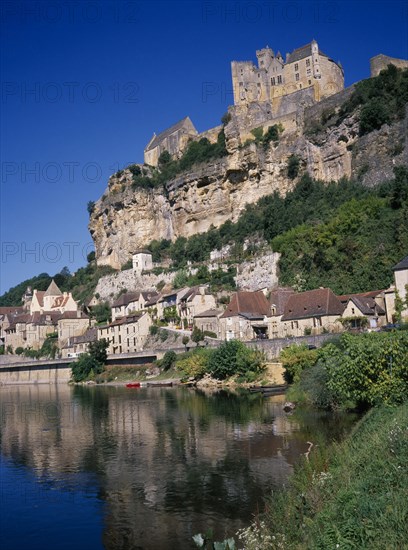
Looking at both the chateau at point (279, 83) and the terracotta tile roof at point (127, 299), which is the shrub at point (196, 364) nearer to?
the terracotta tile roof at point (127, 299)

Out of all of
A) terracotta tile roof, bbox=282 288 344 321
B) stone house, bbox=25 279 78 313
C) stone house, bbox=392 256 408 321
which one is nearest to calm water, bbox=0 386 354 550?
A: terracotta tile roof, bbox=282 288 344 321

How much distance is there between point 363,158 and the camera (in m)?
64.0

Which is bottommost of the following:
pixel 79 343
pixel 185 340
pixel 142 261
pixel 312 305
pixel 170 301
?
pixel 185 340

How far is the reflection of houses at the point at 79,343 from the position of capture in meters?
73.9

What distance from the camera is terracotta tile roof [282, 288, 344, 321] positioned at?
48.2 meters

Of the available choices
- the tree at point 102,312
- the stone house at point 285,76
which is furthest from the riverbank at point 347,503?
the stone house at point 285,76

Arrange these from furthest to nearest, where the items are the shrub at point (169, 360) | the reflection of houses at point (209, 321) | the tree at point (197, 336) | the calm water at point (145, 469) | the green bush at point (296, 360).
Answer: the reflection of houses at point (209, 321) < the tree at point (197, 336) < the shrub at point (169, 360) < the green bush at point (296, 360) < the calm water at point (145, 469)

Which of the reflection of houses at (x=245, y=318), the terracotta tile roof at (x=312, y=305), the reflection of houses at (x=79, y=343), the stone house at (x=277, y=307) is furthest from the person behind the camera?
the reflection of houses at (x=79, y=343)

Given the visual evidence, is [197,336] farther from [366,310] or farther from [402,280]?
[402,280]

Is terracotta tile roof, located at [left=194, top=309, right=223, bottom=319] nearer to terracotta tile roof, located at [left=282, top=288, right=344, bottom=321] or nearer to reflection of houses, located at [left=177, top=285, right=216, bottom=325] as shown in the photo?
reflection of houses, located at [left=177, top=285, right=216, bottom=325]

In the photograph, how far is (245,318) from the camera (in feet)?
183

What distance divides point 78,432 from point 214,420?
7.23 m

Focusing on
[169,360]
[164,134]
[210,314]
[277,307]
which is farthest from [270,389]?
[164,134]

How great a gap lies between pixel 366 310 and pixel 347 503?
35.2 m
